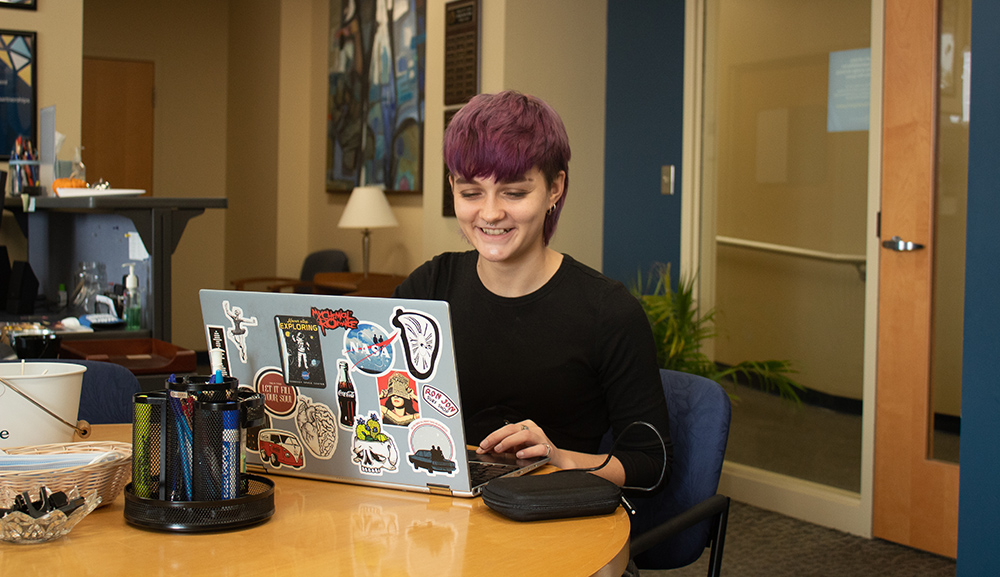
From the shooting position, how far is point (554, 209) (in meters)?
1.61

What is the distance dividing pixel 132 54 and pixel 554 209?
659 cm

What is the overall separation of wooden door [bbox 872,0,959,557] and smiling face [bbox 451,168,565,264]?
2101mm

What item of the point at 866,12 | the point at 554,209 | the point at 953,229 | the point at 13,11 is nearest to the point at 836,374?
the point at 953,229

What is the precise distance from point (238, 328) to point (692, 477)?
0.80m

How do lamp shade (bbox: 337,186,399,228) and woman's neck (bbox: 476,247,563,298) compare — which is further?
lamp shade (bbox: 337,186,399,228)

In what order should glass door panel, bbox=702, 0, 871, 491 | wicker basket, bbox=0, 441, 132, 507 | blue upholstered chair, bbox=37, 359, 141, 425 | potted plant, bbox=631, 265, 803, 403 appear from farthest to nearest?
potted plant, bbox=631, 265, 803, 403, glass door panel, bbox=702, 0, 871, 491, blue upholstered chair, bbox=37, 359, 141, 425, wicker basket, bbox=0, 441, 132, 507

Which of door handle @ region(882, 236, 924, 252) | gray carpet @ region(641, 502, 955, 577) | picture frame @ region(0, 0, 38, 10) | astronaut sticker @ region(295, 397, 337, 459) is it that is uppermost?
picture frame @ region(0, 0, 38, 10)

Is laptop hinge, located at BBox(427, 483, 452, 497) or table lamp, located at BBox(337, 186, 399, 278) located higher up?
table lamp, located at BBox(337, 186, 399, 278)

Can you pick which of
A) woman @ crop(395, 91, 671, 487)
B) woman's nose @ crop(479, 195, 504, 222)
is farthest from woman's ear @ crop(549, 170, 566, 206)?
woman's nose @ crop(479, 195, 504, 222)

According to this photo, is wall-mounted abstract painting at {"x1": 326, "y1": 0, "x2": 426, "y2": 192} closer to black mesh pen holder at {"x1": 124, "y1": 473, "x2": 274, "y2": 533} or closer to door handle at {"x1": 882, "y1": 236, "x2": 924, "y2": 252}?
door handle at {"x1": 882, "y1": 236, "x2": 924, "y2": 252}

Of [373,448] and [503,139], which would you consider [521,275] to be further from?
[373,448]

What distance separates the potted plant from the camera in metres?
3.62

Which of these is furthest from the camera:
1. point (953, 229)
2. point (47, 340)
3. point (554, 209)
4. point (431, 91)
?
point (431, 91)

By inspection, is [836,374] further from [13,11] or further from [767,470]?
[13,11]
